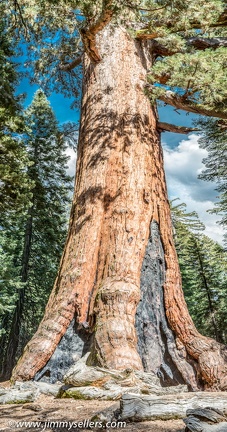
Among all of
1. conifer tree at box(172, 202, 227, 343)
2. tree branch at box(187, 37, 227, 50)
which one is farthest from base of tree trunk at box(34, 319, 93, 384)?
conifer tree at box(172, 202, 227, 343)

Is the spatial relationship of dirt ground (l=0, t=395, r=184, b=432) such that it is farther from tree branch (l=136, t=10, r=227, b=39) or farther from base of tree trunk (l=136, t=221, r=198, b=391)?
tree branch (l=136, t=10, r=227, b=39)

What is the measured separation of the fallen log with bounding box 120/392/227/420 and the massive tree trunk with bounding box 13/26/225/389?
2.96ft

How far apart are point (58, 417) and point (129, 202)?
2566 millimetres

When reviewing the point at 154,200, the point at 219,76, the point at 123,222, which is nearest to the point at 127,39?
the point at 219,76

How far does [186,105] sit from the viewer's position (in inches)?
182

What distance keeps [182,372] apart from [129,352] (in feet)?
2.81

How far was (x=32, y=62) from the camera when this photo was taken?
8062mm

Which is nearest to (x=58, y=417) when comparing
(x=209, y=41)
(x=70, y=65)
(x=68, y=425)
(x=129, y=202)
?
(x=68, y=425)

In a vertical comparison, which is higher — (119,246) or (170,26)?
(170,26)

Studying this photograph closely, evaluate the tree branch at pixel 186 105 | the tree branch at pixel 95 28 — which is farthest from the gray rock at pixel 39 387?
the tree branch at pixel 186 105

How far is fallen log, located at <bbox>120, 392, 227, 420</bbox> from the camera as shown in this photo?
186cm

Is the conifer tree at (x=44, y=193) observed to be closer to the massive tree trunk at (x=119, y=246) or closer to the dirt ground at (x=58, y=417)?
the massive tree trunk at (x=119, y=246)

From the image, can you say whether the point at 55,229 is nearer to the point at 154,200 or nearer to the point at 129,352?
the point at 154,200

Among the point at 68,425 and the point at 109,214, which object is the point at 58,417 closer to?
the point at 68,425
